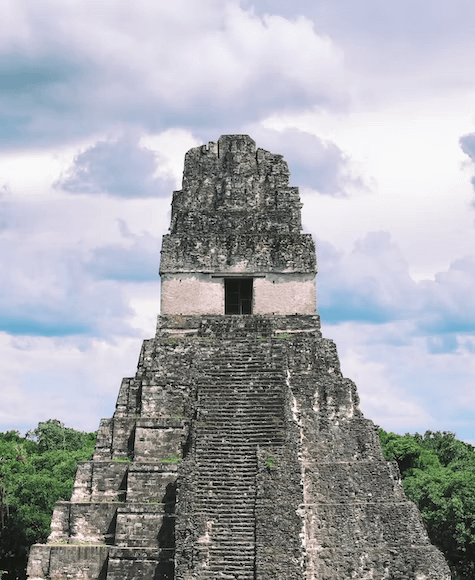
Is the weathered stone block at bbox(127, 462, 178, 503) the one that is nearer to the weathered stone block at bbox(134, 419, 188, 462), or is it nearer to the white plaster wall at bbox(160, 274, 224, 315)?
the weathered stone block at bbox(134, 419, 188, 462)

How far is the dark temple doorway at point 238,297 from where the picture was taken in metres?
17.7

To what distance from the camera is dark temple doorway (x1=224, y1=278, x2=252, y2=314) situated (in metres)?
17.7

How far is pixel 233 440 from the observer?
13.9 metres

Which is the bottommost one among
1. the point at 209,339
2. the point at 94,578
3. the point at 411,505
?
the point at 94,578

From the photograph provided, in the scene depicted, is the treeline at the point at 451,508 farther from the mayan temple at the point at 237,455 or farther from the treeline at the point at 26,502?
the treeline at the point at 26,502

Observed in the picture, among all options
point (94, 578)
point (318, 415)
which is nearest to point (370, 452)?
point (318, 415)

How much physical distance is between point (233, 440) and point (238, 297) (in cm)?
439

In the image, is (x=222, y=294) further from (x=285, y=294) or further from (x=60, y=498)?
(x=60, y=498)

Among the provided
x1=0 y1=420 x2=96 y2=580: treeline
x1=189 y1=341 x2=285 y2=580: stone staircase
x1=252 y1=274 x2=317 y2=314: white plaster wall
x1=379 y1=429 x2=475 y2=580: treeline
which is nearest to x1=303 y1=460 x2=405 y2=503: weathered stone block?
x1=189 y1=341 x2=285 y2=580: stone staircase

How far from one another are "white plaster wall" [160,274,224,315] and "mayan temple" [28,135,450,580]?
19 millimetres

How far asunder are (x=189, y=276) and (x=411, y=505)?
6.15 metres

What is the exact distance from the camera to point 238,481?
13.4m

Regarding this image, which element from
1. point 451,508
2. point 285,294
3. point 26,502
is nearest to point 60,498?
point 26,502

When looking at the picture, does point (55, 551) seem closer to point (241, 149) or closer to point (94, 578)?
point (94, 578)
